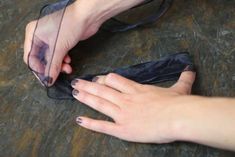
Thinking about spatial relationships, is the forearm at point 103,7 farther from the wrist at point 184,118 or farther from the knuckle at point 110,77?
the wrist at point 184,118

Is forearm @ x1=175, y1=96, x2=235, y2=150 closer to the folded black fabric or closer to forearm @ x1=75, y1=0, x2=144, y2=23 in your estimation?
the folded black fabric

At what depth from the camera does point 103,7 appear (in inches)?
35.1

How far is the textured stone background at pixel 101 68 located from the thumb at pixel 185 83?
2 centimetres

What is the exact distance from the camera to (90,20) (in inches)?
35.0

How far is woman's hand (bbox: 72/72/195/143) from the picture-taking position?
71 cm

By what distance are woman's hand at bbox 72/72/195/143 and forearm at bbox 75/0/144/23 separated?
6.0 inches

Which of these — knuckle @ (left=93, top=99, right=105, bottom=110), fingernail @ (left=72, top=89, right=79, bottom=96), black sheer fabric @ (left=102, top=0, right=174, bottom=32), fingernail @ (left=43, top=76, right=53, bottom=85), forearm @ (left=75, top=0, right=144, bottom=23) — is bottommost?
knuckle @ (left=93, top=99, right=105, bottom=110)

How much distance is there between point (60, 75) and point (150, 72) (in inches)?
7.8

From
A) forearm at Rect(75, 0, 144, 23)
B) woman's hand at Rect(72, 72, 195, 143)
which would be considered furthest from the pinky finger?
forearm at Rect(75, 0, 144, 23)

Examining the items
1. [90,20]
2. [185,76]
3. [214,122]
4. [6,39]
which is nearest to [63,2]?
[90,20]

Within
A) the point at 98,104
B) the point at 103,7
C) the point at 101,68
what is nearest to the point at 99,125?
the point at 98,104

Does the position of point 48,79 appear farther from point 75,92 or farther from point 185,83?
point 185,83

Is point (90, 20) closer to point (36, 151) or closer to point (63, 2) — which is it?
point (63, 2)

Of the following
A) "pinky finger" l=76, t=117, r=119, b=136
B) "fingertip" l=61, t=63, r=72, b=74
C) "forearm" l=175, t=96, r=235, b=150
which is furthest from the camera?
"fingertip" l=61, t=63, r=72, b=74
